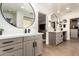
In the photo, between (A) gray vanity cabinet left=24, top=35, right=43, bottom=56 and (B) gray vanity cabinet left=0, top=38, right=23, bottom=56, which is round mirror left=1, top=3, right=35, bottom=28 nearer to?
(A) gray vanity cabinet left=24, top=35, right=43, bottom=56

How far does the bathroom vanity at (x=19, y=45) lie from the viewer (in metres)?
1.86

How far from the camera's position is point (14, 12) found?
109 inches

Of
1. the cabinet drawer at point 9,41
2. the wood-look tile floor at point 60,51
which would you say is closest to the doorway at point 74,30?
the wood-look tile floor at point 60,51

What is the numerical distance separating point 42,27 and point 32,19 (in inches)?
124

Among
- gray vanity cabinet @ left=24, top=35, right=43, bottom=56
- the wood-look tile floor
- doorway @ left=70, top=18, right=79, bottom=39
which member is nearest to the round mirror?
gray vanity cabinet @ left=24, top=35, right=43, bottom=56

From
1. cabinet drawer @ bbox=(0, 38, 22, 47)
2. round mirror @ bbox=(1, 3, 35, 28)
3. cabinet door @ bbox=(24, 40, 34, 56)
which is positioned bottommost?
cabinet door @ bbox=(24, 40, 34, 56)

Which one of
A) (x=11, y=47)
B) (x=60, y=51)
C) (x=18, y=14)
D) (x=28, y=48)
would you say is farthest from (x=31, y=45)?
(x=60, y=51)

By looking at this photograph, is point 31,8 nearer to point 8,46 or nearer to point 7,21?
point 7,21

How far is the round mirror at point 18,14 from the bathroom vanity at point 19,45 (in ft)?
2.04

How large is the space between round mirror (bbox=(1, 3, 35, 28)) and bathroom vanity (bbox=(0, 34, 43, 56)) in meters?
0.62

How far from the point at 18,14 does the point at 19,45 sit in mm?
1100

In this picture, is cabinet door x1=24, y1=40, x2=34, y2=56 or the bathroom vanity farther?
cabinet door x1=24, y1=40, x2=34, y2=56

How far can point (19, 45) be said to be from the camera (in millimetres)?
2254

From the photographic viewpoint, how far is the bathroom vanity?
1.86 meters
